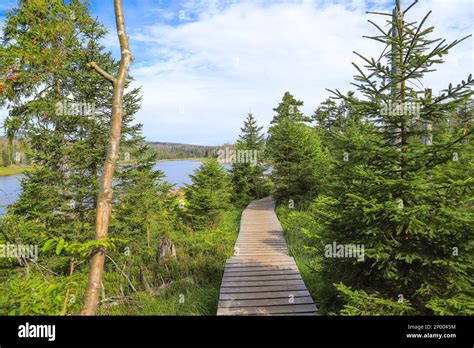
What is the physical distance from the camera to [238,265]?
7.61m

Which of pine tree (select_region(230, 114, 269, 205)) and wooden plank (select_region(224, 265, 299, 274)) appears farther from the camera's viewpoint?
pine tree (select_region(230, 114, 269, 205))

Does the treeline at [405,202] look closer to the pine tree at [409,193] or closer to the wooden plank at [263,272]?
the pine tree at [409,193]

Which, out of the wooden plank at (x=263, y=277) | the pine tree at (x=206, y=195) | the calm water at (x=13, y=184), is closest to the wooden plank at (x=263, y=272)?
the wooden plank at (x=263, y=277)

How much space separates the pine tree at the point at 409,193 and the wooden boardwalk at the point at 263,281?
7.43 feet

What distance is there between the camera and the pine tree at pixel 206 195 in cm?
1367

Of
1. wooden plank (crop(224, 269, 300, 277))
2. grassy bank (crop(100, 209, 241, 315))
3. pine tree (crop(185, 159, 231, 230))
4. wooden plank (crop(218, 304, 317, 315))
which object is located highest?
pine tree (crop(185, 159, 231, 230))

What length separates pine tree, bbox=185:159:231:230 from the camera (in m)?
13.7

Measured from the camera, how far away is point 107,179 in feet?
8.01

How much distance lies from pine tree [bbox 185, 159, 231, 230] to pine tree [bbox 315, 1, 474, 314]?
10.5 meters

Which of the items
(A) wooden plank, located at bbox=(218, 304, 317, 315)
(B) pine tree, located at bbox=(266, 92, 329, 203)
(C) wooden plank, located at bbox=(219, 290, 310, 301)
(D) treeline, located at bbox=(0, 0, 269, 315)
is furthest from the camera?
(B) pine tree, located at bbox=(266, 92, 329, 203)

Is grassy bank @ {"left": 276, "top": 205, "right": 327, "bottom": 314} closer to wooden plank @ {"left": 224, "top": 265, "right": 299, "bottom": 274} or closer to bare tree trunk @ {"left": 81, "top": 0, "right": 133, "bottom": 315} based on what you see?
wooden plank @ {"left": 224, "top": 265, "right": 299, "bottom": 274}

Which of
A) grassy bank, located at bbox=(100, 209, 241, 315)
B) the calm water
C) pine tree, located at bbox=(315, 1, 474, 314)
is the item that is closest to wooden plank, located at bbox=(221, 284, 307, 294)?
grassy bank, located at bbox=(100, 209, 241, 315)

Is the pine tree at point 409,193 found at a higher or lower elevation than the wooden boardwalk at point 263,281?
higher
